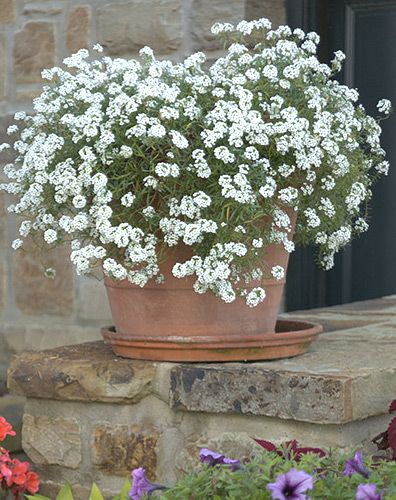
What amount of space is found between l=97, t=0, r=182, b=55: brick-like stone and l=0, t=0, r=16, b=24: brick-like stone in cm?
40

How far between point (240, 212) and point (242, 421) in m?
0.39

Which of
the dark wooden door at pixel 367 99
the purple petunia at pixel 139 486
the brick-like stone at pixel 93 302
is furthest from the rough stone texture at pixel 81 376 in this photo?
the dark wooden door at pixel 367 99

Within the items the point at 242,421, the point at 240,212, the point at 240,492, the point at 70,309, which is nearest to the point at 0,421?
the point at 242,421

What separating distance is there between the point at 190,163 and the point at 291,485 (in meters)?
0.80

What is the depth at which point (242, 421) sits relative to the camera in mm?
2111

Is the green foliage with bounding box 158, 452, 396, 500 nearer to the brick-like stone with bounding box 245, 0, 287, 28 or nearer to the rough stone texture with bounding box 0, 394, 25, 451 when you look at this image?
the rough stone texture with bounding box 0, 394, 25, 451

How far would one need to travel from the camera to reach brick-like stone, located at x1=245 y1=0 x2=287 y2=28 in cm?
331

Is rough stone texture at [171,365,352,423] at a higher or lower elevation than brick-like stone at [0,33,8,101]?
lower

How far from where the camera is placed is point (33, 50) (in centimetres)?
383

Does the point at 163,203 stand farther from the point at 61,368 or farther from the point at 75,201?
the point at 61,368

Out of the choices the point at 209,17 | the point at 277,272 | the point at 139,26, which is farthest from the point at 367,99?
the point at 277,272

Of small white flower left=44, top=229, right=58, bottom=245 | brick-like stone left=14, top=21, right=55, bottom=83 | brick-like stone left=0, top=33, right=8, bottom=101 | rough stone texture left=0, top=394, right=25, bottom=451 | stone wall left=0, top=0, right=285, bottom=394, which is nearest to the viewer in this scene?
small white flower left=44, top=229, right=58, bottom=245

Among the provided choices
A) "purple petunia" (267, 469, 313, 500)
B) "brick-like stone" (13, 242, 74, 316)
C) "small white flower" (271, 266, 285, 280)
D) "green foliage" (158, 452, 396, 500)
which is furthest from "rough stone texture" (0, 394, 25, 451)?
"purple petunia" (267, 469, 313, 500)

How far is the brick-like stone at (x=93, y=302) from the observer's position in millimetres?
3656
